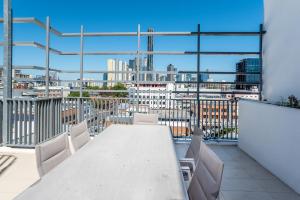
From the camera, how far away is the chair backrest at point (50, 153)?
1548mm

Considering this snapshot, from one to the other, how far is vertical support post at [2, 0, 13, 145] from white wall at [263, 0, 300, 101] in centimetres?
429

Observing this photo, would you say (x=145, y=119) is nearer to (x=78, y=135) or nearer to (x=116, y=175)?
(x=78, y=135)

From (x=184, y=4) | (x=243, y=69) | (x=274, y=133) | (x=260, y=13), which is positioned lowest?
(x=274, y=133)

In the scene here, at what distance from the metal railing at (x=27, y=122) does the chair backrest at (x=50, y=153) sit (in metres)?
2.42

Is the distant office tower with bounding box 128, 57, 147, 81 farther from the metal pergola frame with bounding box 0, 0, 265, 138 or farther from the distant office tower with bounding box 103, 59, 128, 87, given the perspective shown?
the distant office tower with bounding box 103, 59, 128, 87

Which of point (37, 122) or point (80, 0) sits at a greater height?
point (80, 0)

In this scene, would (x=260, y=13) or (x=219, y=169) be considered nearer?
(x=219, y=169)

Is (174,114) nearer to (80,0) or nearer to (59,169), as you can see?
(59,169)

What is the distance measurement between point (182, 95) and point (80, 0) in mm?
5280

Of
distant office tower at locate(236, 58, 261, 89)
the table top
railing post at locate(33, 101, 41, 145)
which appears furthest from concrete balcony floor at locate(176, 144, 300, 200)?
railing post at locate(33, 101, 41, 145)

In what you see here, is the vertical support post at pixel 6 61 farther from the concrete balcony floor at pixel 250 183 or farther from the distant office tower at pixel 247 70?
the distant office tower at pixel 247 70

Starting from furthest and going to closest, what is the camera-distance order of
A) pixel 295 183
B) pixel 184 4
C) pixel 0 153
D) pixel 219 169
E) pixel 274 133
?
pixel 184 4, pixel 0 153, pixel 274 133, pixel 295 183, pixel 219 169

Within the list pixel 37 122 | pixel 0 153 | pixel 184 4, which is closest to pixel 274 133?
pixel 37 122

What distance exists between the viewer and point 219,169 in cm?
128
